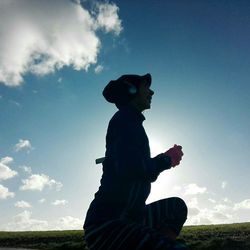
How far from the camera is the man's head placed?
209 inches

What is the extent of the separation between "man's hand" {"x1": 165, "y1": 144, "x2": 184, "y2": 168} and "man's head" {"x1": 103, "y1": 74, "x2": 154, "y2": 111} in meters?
0.87

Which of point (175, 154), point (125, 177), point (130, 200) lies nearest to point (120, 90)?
point (175, 154)

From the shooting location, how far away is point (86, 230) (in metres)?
4.23

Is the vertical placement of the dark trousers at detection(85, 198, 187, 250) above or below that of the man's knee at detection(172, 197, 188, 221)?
below

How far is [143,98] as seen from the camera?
5348 millimetres

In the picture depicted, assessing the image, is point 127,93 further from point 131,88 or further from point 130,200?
point 130,200

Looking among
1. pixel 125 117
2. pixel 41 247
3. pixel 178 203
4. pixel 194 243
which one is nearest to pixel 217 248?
pixel 194 243

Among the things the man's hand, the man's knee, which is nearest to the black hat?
the man's hand

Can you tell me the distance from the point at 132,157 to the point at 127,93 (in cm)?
131

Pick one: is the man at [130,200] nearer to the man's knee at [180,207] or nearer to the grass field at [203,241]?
the man's knee at [180,207]

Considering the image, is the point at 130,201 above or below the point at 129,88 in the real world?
below

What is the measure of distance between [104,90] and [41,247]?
1463cm

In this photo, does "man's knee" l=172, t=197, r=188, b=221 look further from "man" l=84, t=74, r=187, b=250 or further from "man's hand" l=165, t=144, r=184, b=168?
"man's hand" l=165, t=144, r=184, b=168

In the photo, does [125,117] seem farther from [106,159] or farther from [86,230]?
[86,230]
